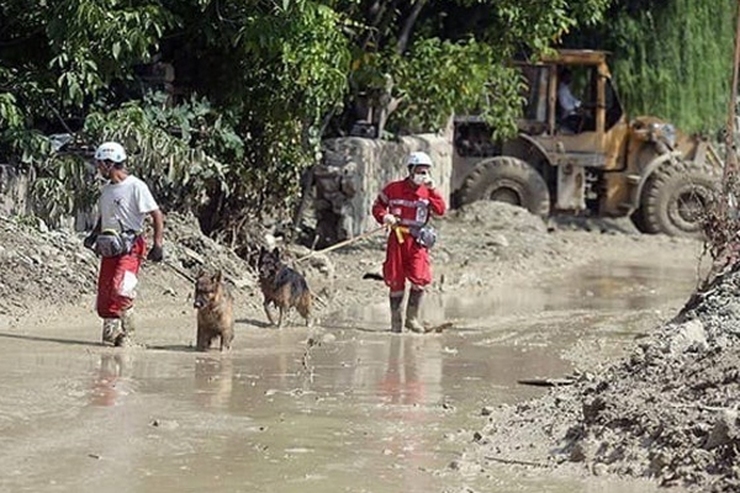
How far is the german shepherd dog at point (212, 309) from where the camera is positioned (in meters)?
14.3

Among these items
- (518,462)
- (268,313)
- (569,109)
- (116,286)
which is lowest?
(518,462)

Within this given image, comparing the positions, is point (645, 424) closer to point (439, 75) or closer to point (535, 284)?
point (535, 284)

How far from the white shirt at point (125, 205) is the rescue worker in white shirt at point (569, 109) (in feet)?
52.5

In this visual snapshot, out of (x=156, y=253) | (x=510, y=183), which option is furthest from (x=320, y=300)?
(x=510, y=183)

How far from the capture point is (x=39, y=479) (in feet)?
30.6

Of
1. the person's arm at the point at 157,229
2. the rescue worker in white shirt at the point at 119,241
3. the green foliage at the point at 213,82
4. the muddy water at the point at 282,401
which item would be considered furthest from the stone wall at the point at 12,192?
the person's arm at the point at 157,229

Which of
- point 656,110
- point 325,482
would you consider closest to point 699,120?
point 656,110

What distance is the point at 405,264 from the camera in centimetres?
1672

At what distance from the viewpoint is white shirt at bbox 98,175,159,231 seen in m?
14.4

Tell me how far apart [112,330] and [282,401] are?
110 inches

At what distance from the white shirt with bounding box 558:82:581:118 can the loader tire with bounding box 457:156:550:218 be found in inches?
48.9

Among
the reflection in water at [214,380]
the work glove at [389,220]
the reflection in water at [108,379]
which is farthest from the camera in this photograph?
the work glove at [389,220]

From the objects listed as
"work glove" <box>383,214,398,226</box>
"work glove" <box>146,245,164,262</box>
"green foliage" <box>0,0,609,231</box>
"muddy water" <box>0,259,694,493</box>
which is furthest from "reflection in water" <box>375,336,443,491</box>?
"green foliage" <box>0,0,609,231</box>

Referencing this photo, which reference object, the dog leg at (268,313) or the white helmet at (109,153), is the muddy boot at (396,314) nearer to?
the dog leg at (268,313)
